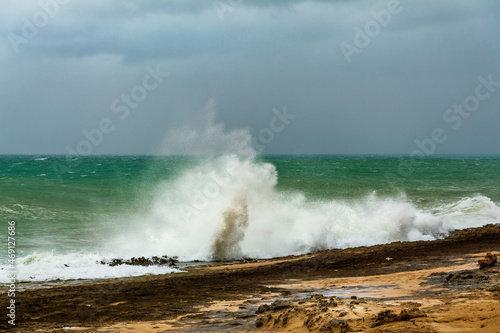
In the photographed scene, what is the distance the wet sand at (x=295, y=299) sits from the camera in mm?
6531

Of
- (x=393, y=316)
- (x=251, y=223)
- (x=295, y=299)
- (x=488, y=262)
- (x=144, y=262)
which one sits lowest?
(x=144, y=262)

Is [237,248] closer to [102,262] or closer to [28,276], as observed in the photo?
[102,262]

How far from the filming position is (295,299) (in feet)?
27.2

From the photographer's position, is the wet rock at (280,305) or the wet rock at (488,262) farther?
the wet rock at (488,262)

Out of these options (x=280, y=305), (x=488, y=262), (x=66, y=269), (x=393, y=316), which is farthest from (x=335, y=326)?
(x=66, y=269)

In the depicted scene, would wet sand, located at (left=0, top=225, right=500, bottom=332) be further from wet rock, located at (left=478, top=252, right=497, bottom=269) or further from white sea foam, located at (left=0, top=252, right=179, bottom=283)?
white sea foam, located at (left=0, top=252, right=179, bottom=283)

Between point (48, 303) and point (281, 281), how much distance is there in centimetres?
459

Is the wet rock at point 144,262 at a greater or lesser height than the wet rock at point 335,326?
lesser

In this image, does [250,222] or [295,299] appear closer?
[295,299]

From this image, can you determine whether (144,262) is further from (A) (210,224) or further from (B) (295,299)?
(B) (295,299)

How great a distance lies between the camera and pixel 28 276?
37.7 ft

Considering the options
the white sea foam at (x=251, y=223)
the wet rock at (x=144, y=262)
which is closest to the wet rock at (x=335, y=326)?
the wet rock at (x=144, y=262)

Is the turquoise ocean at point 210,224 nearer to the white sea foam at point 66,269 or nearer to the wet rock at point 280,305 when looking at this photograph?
the white sea foam at point 66,269

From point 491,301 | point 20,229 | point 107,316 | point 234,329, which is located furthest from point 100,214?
point 491,301
